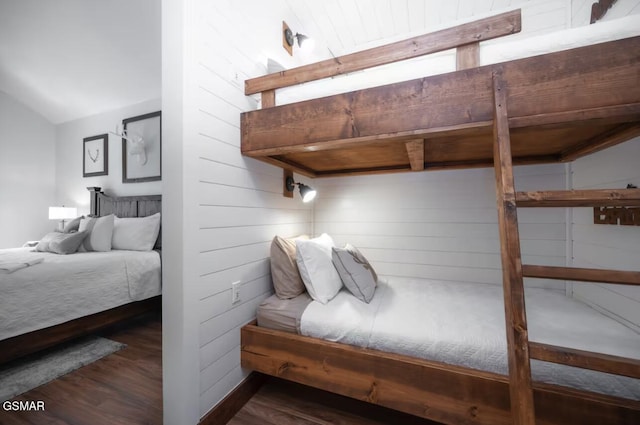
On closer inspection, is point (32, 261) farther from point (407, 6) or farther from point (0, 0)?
point (407, 6)

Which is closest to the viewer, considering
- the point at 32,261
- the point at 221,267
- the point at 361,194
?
the point at 221,267

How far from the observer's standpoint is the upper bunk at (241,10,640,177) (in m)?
0.87

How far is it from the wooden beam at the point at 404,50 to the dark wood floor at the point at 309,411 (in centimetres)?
191

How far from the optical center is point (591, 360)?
0.73m

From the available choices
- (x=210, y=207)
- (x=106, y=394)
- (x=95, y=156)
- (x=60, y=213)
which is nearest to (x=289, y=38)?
(x=210, y=207)

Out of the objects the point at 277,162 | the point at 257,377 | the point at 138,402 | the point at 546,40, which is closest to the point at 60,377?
the point at 138,402

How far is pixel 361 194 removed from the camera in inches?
93.2

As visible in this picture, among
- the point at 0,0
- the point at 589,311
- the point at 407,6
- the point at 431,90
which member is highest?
the point at 0,0

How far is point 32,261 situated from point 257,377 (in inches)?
85.8

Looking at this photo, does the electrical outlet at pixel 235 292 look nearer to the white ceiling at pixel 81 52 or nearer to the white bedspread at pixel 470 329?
the white bedspread at pixel 470 329

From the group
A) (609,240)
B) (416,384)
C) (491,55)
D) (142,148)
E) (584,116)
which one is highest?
(142,148)

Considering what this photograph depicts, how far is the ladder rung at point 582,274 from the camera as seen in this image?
802mm

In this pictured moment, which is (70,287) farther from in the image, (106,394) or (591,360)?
(591,360)

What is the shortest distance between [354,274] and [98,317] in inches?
97.9
